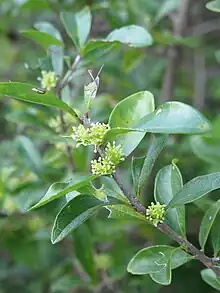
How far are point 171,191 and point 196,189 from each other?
59mm

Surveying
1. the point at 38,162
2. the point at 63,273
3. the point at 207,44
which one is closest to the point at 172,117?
the point at 38,162

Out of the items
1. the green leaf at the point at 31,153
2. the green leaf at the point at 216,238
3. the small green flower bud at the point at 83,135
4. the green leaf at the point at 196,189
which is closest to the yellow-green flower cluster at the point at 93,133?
the small green flower bud at the point at 83,135

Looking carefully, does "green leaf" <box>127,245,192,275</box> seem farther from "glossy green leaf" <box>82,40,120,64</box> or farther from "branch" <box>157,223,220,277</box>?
"glossy green leaf" <box>82,40,120,64</box>

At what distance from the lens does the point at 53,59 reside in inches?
37.4

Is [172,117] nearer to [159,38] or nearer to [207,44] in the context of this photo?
[159,38]

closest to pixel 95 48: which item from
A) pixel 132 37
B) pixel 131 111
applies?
pixel 132 37

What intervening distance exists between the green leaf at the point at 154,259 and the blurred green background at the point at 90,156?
0.20 metres

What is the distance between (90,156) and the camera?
3.68 feet

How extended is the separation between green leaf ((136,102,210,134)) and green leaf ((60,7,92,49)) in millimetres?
354

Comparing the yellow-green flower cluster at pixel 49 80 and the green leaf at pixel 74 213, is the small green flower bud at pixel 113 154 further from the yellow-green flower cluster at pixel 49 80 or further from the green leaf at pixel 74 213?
the yellow-green flower cluster at pixel 49 80

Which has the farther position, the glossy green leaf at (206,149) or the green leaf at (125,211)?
the glossy green leaf at (206,149)

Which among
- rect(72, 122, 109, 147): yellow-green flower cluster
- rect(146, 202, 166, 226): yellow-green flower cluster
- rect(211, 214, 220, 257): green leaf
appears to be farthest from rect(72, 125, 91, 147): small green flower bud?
rect(211, 214, 220, 257): green leaf

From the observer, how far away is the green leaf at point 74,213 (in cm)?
64

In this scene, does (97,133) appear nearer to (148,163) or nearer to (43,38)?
(148,163)
